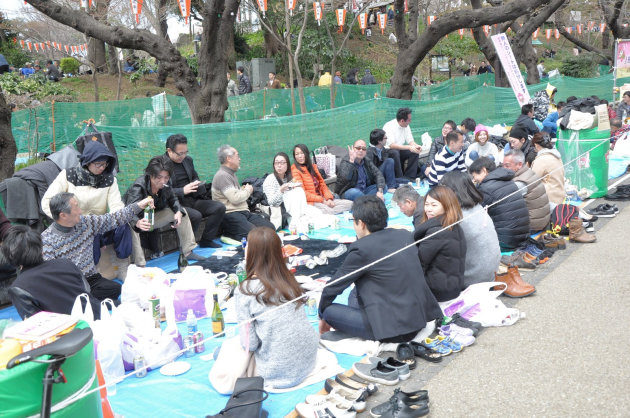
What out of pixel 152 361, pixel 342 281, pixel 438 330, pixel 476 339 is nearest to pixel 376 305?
pixel 342 281

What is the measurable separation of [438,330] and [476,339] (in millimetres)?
300

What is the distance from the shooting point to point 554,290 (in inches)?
211

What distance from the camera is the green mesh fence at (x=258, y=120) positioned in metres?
7.81

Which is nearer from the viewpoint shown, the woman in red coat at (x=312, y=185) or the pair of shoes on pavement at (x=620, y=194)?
the woman in red coat at (x=312, y=185)

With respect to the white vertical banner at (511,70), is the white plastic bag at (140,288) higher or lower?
lower

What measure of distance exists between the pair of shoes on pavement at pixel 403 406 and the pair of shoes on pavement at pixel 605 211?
18.2 ft

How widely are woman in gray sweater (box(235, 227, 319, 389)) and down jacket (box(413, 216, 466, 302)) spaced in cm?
138

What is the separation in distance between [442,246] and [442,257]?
0.11 m

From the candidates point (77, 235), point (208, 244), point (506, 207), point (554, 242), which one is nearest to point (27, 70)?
point (208, 244)

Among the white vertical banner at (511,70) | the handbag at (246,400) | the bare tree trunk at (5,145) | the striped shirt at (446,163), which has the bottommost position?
the handbag at (246,400)

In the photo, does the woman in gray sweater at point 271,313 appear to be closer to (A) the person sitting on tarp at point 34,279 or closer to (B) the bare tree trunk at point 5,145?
(A) the person sitting on tarp at point 34,279

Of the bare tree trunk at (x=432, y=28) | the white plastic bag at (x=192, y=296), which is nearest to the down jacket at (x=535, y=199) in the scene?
the white plastic bag at (x=192, y=296)

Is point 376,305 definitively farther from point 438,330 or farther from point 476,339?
point 476,339

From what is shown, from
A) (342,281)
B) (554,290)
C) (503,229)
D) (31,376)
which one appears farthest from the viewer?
(503,229)
